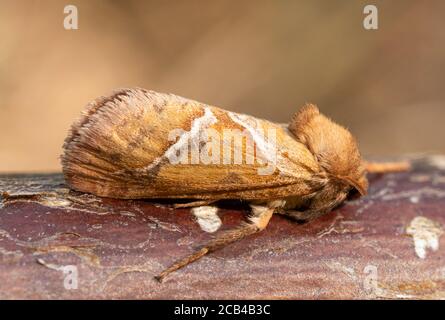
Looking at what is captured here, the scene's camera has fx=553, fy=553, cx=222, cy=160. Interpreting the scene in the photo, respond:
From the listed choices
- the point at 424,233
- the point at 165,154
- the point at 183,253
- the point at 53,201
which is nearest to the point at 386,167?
the point at 424,233

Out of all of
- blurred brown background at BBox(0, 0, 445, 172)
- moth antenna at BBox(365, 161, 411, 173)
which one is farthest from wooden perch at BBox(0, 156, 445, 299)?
blurred brown background at BBox(0, 0, 445, 172)

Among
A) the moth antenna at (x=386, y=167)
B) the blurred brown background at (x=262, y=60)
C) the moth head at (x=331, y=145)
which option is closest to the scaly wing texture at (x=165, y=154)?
the moth head at (x=331, y=145)

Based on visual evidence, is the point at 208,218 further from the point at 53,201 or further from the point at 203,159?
the point at 53,201

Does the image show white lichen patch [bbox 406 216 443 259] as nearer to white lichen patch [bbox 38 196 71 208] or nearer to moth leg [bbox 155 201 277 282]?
moth leg [bbox 155 201 277 282]

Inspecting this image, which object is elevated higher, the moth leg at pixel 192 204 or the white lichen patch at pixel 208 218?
the moth leg at pixel 192 204

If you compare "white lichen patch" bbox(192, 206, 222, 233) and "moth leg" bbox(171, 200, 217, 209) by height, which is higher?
"moth leg" bbox(171, 200, 217, 209)

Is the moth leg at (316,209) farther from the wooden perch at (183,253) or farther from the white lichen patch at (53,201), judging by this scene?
the white lichen patch at (53,201)

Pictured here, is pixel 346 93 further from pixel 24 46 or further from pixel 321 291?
pixel 321 291
